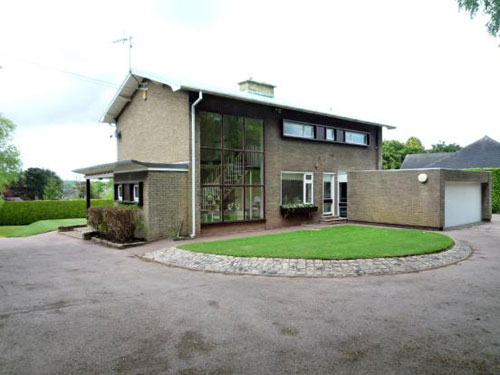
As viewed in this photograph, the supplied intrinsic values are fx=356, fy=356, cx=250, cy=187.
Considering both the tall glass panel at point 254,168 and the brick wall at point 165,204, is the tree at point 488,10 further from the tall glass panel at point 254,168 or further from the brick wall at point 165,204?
the tall glass panel at point 254,168

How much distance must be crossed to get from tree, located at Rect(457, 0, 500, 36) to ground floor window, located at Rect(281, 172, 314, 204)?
11.2 metres

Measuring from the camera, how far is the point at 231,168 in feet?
49.4

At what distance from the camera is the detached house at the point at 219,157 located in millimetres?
13164

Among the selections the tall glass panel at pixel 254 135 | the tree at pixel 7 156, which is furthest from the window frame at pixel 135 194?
the tree at pixel 7 156

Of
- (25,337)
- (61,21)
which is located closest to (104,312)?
(25,337)

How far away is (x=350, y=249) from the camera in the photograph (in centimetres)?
982

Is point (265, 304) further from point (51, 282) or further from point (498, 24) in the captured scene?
point (498, 24)

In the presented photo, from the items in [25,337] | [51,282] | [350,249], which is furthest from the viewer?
[350,249]

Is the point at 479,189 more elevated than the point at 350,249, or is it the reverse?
the point at 479,189

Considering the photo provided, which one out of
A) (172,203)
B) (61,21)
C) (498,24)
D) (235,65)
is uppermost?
(235,65)

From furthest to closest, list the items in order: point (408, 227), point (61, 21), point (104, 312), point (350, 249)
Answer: point (408, 227) → point (61, 21) → point (350, 249) → point (104, 312)

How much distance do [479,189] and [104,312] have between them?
64.8 feet

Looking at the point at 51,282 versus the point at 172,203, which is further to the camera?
the point at 172,203

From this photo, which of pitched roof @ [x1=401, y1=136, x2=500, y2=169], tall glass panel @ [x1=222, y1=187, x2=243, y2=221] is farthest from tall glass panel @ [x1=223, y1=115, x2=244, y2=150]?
pitched roof @ [x1=401, y1=136, x2=500, y2=169]
